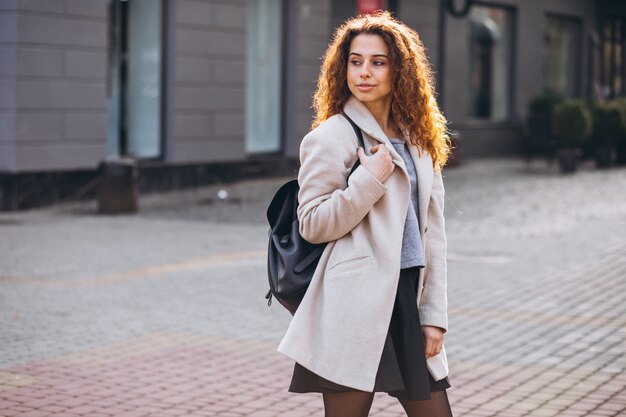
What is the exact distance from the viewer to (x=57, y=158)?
15.5m

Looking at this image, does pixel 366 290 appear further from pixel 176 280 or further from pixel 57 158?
pixel 57 158

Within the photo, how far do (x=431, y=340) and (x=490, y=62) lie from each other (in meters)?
24.7

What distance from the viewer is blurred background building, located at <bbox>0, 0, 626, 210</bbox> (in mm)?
15078

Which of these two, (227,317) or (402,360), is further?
(227,317)

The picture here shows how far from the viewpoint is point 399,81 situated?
12.7ft

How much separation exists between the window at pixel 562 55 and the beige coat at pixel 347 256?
86.3ft

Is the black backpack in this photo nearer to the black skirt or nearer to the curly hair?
the curly hair

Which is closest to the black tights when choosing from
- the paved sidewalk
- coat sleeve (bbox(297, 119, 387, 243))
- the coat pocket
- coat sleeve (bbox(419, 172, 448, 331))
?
coat sleeve (bbox(419, 172, 448, 331))

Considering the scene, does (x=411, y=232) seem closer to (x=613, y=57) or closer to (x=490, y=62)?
(x=490, y=62)

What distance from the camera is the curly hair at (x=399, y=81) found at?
3869 mm

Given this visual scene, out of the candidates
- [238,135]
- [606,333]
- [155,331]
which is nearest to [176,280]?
[155,331]

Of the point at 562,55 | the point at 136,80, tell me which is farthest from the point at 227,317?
the point at 562,55

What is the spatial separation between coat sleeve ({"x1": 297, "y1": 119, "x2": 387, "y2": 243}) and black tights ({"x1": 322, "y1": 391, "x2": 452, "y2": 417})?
0.50 m

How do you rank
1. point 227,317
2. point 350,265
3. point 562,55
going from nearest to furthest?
point 350,265 → point 227,317 → point 562,55
